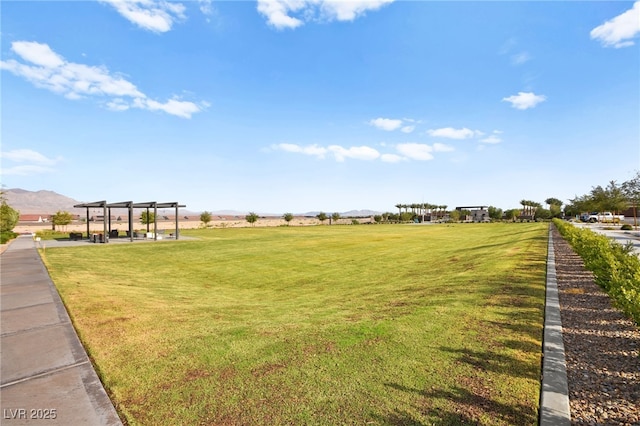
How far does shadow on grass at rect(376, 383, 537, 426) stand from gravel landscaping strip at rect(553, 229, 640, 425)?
1.54ft

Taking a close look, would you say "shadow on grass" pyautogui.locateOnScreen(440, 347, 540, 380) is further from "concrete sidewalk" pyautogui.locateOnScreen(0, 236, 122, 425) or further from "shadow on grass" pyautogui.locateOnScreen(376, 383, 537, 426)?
"concrete sidewalk" pyautogui.locateOnScreen(0, 236, 122, 425)

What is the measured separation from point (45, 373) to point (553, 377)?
6284 mm

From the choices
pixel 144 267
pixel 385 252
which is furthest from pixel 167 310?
pixel 385 252

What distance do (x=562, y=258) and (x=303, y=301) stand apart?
11.1 metres

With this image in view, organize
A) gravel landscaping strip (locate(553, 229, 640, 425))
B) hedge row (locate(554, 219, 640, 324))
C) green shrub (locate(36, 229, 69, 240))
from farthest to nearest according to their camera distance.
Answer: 1. green shrub (locate(36, 229, 69, 240))
2. hedge row (locate(554, 219, 640, 324))
3. gravel landscaping strip (locate(553, 229, 640, 425))

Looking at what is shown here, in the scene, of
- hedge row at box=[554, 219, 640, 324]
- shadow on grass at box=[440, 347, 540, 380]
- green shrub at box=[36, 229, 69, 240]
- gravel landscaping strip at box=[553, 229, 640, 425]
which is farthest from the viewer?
green shrub at box=[36, 229, 69, 240]

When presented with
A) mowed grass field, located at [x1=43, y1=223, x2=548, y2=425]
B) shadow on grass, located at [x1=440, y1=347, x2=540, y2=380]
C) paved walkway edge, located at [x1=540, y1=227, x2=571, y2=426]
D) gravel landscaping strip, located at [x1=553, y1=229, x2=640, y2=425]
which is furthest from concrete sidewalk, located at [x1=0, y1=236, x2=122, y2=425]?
gravel landscaping strip, located at [x1=553, y1=229, x2=640, y2=425]

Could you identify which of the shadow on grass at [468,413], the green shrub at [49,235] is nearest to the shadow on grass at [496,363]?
the shadow on grass at [468,413]

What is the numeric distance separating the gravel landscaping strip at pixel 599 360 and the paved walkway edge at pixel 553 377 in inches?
3.0

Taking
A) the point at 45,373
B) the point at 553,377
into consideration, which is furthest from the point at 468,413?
the point at 45,373

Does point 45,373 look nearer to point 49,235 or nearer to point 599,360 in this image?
point 599,360

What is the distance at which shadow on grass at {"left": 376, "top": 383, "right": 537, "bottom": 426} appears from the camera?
2.92 metres

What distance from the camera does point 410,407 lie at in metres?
3.12

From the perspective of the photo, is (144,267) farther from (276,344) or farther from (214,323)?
(276,344)
